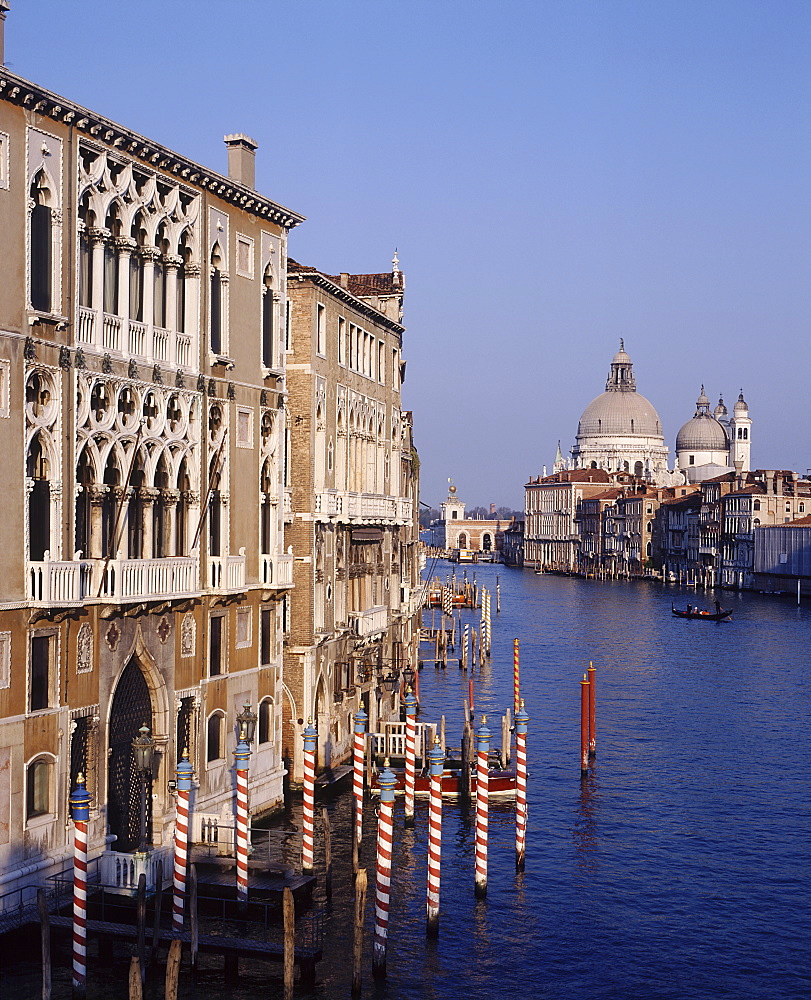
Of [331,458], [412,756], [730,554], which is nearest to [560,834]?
[412,756]

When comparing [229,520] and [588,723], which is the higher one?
[229,520]

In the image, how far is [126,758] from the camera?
18.8 metres

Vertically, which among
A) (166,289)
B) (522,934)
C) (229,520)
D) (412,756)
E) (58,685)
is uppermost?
(166,289)

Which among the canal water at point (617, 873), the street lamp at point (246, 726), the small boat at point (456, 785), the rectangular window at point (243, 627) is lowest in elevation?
the canal water at point (617, 873)

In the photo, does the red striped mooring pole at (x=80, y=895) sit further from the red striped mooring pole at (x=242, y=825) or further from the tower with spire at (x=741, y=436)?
the tower with spire at (x=741, y=436)

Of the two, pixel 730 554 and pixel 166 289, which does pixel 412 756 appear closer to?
pixel 166 289

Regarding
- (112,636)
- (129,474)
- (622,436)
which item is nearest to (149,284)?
(129,474)

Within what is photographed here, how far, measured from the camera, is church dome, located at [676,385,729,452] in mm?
187000

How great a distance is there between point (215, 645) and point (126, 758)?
9.50ft

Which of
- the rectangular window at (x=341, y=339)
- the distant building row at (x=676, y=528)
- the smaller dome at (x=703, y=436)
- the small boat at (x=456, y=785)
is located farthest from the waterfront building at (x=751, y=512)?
the small boat at (x=456, y=785)

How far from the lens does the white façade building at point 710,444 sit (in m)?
185

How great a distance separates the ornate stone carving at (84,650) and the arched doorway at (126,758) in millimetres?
891

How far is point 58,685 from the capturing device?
1681cm

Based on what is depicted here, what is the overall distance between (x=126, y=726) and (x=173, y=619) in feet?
5.89
